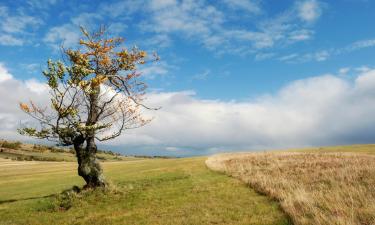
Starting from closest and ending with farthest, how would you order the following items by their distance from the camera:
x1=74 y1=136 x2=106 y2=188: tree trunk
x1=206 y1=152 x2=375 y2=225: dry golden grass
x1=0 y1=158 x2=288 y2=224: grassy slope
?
1. x1=206 y1=152 x2=375 y2=225: dry golden grass
2. x1=0 y1=158 x2=288 y2=224: grassy slope
3. x1=74 y1=136 x2=106 y2=188: tree trunk

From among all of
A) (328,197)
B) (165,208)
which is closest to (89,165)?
(165,208)

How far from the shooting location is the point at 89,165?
30.1 metres

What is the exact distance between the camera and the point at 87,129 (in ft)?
96.7

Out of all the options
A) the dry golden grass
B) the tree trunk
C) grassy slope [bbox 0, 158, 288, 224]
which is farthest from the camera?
the tree trunk

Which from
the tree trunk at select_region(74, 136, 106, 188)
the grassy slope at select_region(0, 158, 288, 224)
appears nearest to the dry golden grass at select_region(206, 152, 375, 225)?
the grassy slope at select_region(0, 158, 288, 224)

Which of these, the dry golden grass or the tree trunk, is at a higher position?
the tree trunk

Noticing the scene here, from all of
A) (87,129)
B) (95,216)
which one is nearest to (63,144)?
(87,129)

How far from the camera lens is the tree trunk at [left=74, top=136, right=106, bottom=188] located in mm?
29922

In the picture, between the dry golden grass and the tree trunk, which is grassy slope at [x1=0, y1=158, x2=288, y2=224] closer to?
the dry golden grass

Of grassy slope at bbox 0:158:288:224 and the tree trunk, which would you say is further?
the tree trunk

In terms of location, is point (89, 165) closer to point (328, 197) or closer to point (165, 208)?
point (165, 208)

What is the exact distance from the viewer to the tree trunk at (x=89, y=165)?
98.2 feet

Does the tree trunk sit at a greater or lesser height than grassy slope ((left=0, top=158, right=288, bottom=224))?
greater

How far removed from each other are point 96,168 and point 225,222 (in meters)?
14.8
